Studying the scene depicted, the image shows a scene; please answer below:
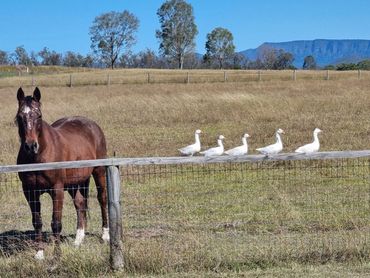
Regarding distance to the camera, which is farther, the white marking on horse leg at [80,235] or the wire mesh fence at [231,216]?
the white marking on horse leg at [80,235]

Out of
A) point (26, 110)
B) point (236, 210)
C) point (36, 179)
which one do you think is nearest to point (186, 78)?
point (236, 210)

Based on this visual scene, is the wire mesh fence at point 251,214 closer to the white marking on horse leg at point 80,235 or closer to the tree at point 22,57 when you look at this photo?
the white marking on horse leg at point 80,235

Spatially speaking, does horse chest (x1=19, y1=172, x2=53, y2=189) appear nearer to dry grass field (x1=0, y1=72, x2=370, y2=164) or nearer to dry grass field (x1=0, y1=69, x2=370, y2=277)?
dry grass field (x1=0, y1=69, x2=370, y2=277)

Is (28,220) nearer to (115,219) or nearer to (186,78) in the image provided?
(115,219)

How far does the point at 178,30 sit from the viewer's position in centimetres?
12156

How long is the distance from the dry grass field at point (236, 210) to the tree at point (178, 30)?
322ft

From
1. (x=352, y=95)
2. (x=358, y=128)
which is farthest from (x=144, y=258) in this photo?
(x=352, y=95)

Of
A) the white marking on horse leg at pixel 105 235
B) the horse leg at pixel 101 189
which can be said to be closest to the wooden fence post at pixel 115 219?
the white marking on horse leg at pixel 105 235

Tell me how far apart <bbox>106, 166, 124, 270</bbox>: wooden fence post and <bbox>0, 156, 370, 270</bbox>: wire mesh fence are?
0.14 meters

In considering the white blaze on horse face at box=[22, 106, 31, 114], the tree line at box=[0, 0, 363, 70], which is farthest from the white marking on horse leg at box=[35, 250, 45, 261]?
the tree line at box=[0, 0, 363, 70]

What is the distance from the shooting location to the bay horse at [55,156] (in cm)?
753

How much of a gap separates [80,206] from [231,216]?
103 inches

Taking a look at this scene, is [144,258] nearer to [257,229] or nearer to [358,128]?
[257,229]

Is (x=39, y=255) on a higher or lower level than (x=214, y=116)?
lower
